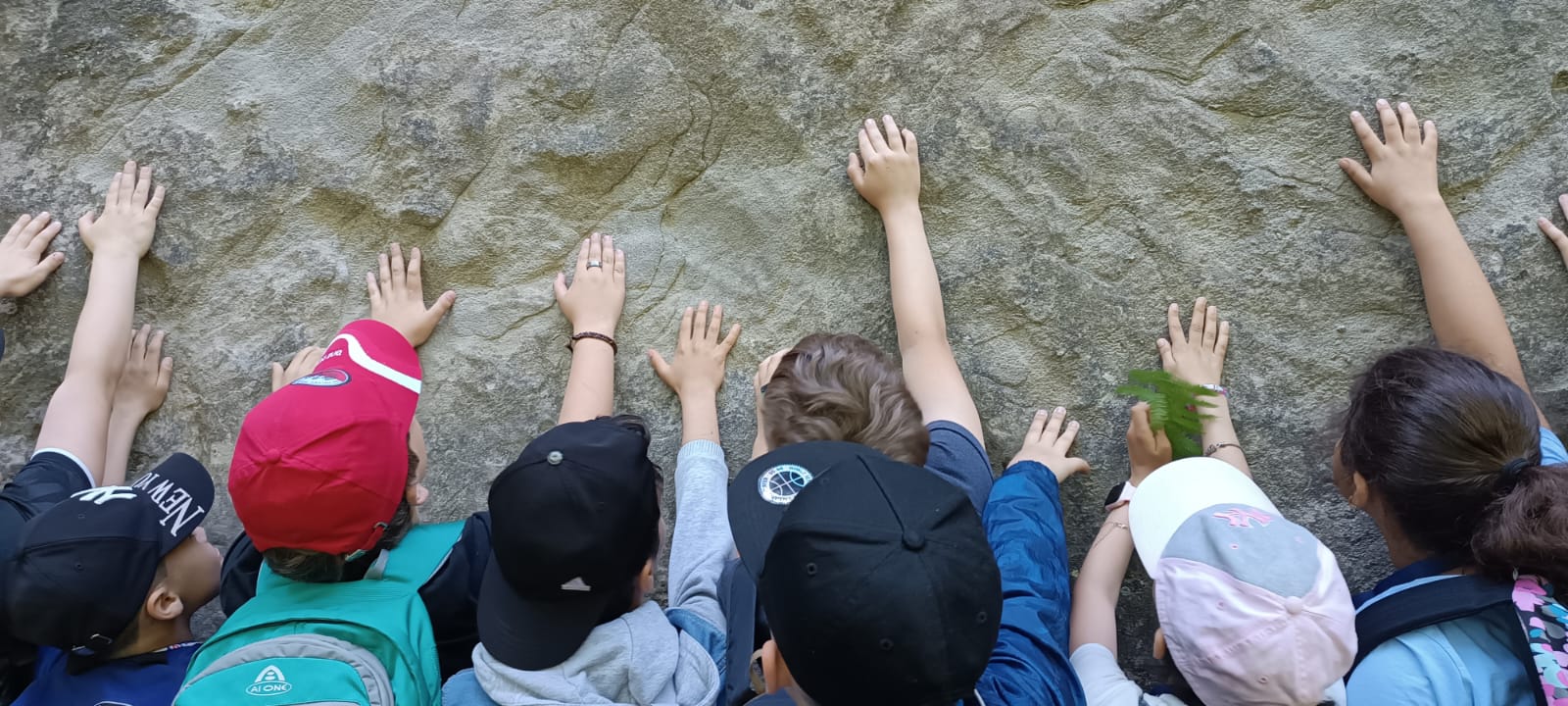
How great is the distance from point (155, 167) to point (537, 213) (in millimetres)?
954

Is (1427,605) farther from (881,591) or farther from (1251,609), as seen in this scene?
(881,591)

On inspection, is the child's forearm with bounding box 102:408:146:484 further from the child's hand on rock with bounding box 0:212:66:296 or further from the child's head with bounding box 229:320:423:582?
the child's head with bounding box 229:320:423:582

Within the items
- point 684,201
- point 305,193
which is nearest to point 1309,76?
point 684,201

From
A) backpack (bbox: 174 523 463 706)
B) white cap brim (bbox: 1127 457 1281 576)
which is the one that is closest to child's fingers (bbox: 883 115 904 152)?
white cap brim (bbox: 1127 457 1281 576)

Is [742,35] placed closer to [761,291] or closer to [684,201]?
[684,201]

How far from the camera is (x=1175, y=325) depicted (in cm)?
237

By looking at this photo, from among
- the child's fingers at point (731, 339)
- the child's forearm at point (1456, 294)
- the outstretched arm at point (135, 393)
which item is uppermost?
the child's forearm at point (1456, 294)

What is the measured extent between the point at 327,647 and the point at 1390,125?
2.41 meters

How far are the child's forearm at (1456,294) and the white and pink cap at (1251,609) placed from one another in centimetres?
79

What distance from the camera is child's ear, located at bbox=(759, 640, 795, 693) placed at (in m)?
1.53

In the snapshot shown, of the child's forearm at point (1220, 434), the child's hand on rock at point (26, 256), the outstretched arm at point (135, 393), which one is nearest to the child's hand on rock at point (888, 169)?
the child's forearm at point (1220, 434)

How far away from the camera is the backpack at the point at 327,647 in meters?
1.62

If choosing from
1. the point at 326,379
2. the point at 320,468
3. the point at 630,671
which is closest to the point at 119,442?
the point at 326,379

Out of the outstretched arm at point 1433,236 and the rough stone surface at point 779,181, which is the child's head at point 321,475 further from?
the outstretched arm at point 1433,236
